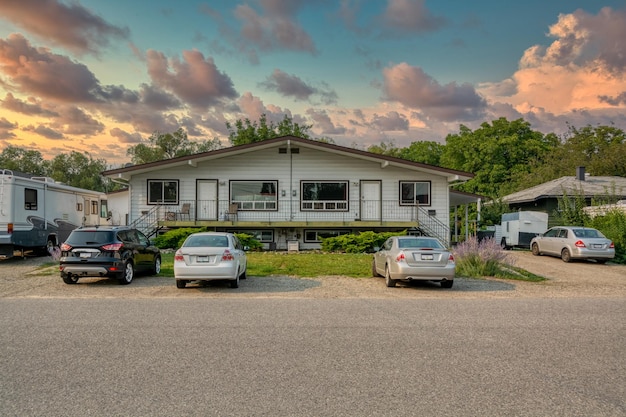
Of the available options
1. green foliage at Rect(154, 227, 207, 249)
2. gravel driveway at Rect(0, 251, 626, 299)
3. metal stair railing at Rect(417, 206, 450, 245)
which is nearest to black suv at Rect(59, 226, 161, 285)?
gravel driveway at Rect(0, 251, 626, 299)

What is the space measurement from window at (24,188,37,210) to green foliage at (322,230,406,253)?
12718mm

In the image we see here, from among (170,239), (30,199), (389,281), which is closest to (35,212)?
(30,199)

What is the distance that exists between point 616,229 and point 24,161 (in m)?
90.3

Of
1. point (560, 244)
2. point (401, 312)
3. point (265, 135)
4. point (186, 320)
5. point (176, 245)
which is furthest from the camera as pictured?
point (265, 135)

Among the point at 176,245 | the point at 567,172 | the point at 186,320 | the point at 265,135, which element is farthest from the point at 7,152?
the point at 186,320

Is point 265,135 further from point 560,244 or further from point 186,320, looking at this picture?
point 186,320

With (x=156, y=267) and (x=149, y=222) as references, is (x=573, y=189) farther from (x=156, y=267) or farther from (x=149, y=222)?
(x=156, y=267)

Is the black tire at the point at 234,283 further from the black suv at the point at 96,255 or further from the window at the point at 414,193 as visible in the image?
the window at the point at 414,193

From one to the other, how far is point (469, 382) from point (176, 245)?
20.4m

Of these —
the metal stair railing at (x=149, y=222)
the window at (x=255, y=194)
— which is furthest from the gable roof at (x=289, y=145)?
the metal stair railing at (x=149, y=222)

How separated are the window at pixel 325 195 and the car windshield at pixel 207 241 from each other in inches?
513

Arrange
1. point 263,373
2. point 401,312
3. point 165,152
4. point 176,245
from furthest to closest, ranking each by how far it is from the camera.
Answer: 1. point 165,152
2. point 176,245
3. point 401,312
4. point 263,373

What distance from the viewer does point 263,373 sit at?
18.9ft

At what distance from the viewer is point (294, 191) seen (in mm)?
26391
